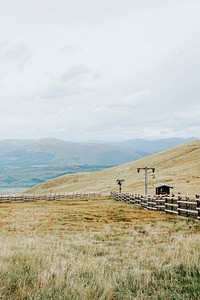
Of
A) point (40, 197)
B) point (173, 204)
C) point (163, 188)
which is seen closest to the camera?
point (173, 204)

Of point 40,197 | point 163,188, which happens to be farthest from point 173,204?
point 40,197

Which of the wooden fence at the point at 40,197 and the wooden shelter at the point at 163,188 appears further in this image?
the wooden fence at the point at 40,197

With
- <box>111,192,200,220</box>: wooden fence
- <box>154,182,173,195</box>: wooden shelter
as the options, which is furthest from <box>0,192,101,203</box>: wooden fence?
<box>111,192,200,220</box>: wooden fence

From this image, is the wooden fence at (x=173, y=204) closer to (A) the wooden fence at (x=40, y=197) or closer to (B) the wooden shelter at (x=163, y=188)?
(B) the wooden shelter at (x=163, y=188)

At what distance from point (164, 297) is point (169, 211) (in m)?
22.2

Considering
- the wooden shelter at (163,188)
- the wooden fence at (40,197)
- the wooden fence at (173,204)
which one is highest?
the wooden shelter at (163,188)

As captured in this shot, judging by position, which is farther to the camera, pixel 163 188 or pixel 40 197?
pixel 40 197

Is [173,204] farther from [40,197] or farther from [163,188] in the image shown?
[40,197]

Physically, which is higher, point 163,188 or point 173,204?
point 163,188

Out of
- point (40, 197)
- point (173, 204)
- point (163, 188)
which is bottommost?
point (40, 197)

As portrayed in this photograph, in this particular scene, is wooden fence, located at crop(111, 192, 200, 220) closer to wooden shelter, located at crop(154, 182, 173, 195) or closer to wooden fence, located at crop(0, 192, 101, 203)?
wooden shelter, located at crop(154, 182, 173, 195)

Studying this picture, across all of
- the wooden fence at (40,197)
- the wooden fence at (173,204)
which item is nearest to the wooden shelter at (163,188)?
the wooden fence at (173,204)

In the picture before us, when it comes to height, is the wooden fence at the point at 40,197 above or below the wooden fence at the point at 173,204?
below

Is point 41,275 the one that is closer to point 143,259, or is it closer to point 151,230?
point 143,259
